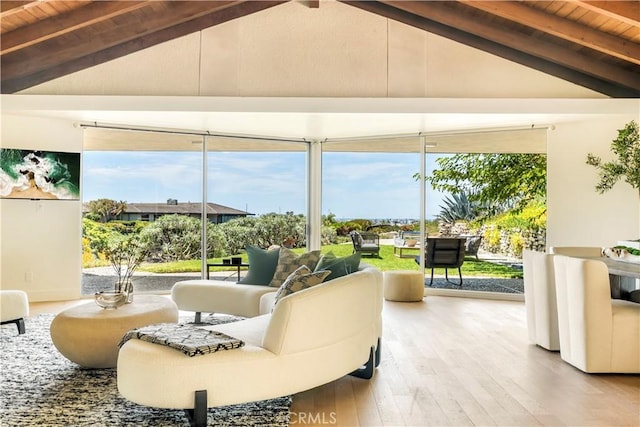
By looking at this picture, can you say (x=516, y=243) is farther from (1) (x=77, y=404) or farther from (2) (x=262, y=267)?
(1) (x=77, y=404)

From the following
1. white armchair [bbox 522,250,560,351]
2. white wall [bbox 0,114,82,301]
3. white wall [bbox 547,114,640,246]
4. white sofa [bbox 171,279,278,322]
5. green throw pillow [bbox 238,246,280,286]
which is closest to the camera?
white armchair [bbox 522,250,560,351]

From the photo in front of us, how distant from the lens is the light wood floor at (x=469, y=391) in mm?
2748

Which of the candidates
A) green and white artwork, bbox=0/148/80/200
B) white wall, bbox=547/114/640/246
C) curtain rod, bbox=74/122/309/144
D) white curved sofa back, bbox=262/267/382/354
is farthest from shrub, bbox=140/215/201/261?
white wall, bbox=547/114/640/246

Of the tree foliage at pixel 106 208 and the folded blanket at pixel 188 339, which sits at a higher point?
the tree foliage at pixel 106 208

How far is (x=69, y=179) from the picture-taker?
6.75m

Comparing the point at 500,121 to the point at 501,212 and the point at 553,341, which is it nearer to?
the point at 501,212

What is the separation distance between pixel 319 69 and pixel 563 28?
8.83 feet

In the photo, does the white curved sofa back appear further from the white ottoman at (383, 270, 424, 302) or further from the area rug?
the white ottoman at (383, 270, 424, 302)

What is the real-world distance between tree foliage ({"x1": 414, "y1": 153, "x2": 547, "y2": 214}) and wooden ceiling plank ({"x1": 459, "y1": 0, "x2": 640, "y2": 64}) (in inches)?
82.1

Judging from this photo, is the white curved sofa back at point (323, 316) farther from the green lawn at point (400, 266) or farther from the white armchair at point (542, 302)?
the green lawn at point (400, 266)

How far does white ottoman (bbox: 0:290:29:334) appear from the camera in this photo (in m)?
4.33

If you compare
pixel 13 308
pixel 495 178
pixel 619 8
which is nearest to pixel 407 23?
pixel 619 8

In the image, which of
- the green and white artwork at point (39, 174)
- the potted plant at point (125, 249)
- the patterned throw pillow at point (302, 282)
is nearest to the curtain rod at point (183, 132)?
the green and white artwork at point (39, 174)

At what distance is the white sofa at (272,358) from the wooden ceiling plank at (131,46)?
421 centimetres
